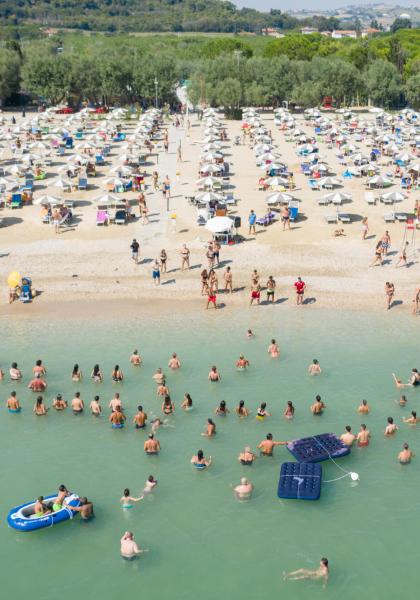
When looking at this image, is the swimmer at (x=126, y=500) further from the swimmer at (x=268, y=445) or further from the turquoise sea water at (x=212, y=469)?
the swimmer at (x=268, y=445)

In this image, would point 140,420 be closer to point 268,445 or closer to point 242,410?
point 242,410

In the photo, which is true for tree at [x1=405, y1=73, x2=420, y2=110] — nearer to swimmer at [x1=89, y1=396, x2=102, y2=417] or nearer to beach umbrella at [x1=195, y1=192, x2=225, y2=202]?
beach umbrella at [x1=195, y1=192, x2=225, y2=202]

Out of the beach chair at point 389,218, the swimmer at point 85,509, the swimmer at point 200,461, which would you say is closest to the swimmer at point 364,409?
the swimmer at point 200,461

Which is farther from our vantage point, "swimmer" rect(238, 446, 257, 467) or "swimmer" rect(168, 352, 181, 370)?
"swimmer" rect(168, 352, 181, 370)

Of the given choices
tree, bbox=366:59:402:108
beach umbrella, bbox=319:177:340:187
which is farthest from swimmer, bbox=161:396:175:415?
tree, bbox=366:59:402:108

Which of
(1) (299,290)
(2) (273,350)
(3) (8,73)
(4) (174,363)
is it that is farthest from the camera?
(3) (8,73)

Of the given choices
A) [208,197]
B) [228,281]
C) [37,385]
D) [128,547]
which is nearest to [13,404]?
[37,385]

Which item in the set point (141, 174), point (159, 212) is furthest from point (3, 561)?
point (141, 174)
